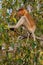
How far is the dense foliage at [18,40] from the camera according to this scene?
2.92 meters

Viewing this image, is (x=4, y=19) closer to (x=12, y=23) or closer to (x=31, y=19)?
(x=12, y=23)

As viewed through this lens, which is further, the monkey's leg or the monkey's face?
the monkey's face

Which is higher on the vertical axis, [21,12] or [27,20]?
[21,12]

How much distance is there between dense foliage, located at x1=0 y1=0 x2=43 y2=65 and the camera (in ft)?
9.58

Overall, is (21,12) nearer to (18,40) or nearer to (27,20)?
(27,20)

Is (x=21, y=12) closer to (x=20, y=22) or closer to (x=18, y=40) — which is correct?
(x=20, y=22)

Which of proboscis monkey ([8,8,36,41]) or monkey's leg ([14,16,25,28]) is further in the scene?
proboscis monkey ([8,8,36,41])

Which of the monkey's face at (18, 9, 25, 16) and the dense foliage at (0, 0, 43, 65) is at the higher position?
the monkey's face at (18, 9, 25, 16)

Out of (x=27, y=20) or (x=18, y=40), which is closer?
(x=18, y=40)

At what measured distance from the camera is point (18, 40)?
2.93m

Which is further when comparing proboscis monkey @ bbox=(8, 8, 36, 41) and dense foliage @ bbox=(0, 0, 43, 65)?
proboscis monkey @ bbox=(8, 8, 36, 41)

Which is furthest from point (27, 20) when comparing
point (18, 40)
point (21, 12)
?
point (18, 40)

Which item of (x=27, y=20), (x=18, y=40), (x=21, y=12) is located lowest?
(x=18, y=40)

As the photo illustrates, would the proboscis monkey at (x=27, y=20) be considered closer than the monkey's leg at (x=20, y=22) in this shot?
No
